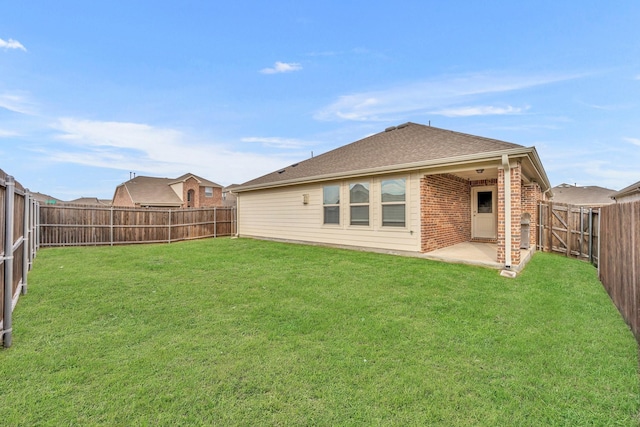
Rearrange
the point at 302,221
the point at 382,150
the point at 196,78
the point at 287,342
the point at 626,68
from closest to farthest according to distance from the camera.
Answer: the point at 287,342
the point at 626,68
the point at 382,150
the point at 302,221
the point at 196,78

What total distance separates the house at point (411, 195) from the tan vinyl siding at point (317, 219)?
0.10ft

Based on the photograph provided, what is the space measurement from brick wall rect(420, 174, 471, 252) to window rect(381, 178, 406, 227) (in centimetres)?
59

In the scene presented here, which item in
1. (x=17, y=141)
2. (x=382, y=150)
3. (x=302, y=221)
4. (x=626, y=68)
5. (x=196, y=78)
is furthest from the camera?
(x=17, y=141)

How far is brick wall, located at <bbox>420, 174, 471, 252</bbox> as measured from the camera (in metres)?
8.09

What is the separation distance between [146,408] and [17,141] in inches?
712

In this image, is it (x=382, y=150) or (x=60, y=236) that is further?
(x=60, y=236)

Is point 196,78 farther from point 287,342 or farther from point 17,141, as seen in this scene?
point 287,342

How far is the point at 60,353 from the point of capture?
9.41ft

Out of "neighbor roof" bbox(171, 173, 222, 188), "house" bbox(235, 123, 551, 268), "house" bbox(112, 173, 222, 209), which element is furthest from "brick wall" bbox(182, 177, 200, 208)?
"house" bbox(235, 123, 551, 268)

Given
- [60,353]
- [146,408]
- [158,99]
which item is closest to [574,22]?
[146,408]

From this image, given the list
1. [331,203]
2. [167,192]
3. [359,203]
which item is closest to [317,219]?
[331,203]

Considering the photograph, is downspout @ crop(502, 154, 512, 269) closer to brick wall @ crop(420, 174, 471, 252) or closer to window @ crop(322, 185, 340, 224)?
brick wall @ crop(420, 174, 471, 252)

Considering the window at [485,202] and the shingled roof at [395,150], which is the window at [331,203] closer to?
the shingled roof at [395,150]

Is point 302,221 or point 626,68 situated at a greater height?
point 626,68
